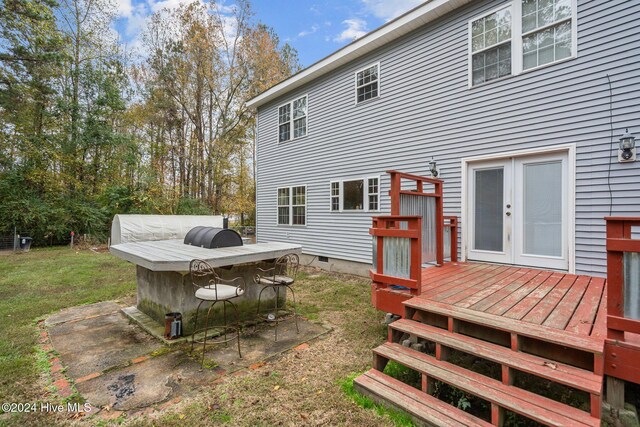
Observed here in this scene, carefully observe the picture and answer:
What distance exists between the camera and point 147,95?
17.2 m

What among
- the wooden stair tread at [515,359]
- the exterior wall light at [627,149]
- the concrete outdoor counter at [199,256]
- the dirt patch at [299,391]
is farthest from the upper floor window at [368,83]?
the wooden stair tread at [515,359]

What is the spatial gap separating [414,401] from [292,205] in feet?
25.8

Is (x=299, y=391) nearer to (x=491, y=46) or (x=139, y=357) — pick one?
(x=139, y=357)

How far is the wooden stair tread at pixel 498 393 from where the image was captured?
5.96 ft

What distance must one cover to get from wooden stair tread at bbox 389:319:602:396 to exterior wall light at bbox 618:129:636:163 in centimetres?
361

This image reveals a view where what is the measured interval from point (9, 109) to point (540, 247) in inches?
751

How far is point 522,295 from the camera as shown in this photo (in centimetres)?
326

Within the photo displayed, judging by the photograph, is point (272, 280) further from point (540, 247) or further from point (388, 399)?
point (540, 247)

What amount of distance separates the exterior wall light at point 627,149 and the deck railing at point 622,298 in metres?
3.04

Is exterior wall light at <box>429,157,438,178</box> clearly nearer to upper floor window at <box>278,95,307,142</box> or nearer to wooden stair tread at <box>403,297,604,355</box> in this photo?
wooden stair tread at <box>403,297,604,355</box>

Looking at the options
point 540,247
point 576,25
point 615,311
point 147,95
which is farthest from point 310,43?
point 615,311

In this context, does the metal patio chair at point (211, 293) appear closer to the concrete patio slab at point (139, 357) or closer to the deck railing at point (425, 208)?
the concrete patio slab at point (139, 357)

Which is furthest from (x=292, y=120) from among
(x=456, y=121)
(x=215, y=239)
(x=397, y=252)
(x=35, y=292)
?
(x=35, y=292)

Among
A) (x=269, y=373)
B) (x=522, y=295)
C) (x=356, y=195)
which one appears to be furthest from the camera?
(x=356, y=195)
